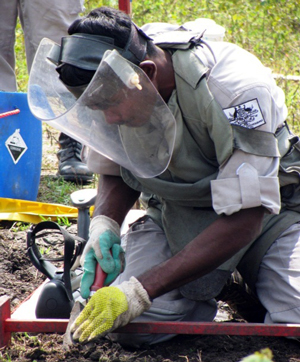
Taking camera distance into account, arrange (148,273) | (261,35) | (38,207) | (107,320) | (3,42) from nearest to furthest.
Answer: (107,320) → (148,273) → (38,207) → (3,42) → (261,35)

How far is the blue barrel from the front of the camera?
3914 mm

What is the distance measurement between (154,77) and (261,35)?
676 cm

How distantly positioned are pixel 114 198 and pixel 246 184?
0.84m

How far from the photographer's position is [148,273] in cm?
219

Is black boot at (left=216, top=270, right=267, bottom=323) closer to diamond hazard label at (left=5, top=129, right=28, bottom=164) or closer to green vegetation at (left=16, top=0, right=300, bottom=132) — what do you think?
diamond hazard label at (left=5, top=129, right=28, bottom=164)

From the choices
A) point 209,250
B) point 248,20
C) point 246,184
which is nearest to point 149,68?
point 246,184

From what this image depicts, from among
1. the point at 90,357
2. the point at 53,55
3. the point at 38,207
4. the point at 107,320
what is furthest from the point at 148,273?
the point at 38,207

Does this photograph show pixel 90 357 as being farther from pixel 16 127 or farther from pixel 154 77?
pixel 16 127

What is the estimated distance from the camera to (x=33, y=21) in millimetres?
4277

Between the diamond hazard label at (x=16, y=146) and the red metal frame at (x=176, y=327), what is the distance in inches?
73.8

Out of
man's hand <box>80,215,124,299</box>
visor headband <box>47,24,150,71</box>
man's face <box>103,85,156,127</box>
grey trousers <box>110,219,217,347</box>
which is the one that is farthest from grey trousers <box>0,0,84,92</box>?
man's face <box>103,85,156,127</box>

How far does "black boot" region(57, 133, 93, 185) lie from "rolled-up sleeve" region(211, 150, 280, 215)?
2503 millimetres

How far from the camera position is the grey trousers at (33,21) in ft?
13.8

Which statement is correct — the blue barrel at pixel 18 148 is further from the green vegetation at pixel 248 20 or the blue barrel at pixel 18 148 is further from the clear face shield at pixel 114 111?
the green vegetation at pixel 248 20
